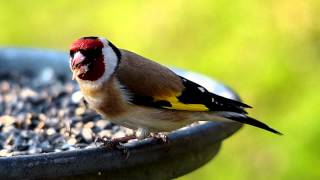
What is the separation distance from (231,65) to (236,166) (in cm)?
77

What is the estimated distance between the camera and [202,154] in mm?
3074

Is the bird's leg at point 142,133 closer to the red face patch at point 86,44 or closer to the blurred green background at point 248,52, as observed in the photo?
the red face patch at point 86,44

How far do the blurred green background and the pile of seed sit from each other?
66.4 inches

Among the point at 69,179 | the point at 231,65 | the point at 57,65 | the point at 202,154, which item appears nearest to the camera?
the point at 69,179

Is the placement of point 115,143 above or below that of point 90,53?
below

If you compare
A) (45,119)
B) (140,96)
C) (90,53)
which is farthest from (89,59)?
(45,119)

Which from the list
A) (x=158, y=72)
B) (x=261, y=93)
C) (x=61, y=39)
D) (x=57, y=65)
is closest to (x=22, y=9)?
(x=61, y=39)

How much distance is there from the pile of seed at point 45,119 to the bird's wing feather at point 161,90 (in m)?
0.25

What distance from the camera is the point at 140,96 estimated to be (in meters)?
3.12

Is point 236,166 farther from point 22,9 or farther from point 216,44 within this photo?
point 22,9

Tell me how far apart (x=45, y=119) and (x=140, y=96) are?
56cm

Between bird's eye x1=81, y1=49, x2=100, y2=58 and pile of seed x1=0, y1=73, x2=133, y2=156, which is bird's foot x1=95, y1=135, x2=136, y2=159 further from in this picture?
bird's eye x1=81, y1=49, x2=100, y2=58

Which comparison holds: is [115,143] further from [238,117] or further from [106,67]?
[238,117]

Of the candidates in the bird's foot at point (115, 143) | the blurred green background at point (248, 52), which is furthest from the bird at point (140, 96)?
the blurred green background at point (248, 52)
